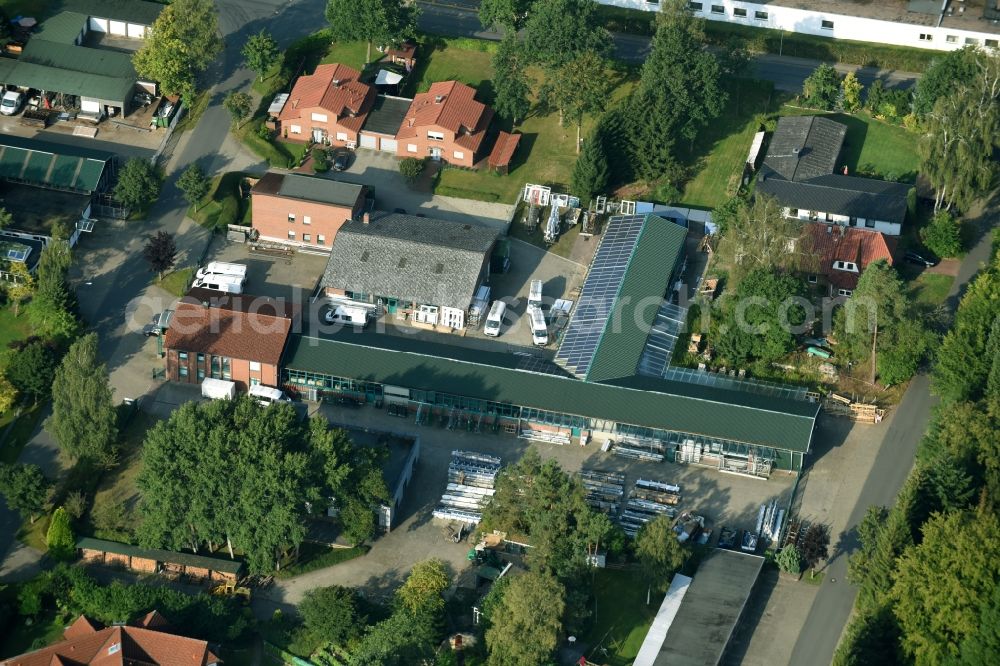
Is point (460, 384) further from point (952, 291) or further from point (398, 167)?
point (952, 291)

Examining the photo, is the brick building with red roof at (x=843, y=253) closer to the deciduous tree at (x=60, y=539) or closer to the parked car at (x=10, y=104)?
the deciduous tree at (x=60, y=539)

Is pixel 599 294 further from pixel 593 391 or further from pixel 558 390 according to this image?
pixel 558 390

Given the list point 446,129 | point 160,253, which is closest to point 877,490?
point 446,129

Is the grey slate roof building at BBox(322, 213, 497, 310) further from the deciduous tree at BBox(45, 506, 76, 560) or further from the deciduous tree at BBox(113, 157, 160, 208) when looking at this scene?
the deciduous tree at BBox(45, 506, 76, 560)

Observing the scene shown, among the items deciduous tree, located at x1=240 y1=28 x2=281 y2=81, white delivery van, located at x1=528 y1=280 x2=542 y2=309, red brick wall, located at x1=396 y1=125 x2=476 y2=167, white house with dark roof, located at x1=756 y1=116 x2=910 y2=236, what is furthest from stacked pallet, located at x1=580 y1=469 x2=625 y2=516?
deciduous tree, located at x1=240 y1=28 x2=281 y2=81

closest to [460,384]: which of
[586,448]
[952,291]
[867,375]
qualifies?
[586,448]

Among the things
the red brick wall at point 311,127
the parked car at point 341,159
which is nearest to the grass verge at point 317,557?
the parked car at point 341,159
